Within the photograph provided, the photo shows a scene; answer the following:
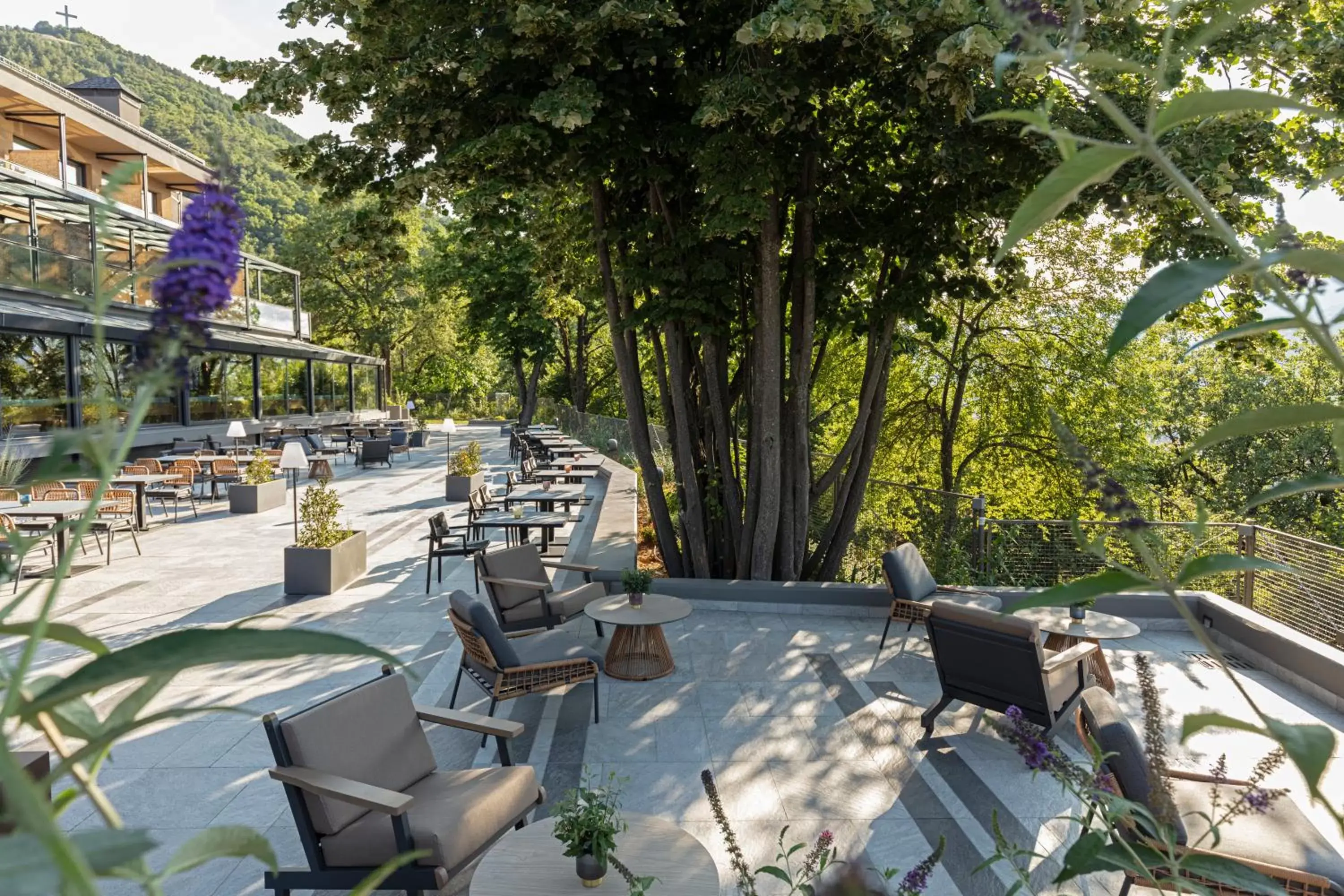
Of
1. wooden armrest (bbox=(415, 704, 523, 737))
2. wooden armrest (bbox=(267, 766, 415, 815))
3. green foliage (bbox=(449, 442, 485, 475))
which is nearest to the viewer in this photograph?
wooden armrest (bbox=(267, 766, 415, 815))

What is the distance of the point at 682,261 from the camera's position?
26.8 ft

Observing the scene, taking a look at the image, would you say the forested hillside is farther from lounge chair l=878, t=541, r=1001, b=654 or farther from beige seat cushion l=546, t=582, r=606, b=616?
lounge chair l=878, t=541, r=1001, b=654

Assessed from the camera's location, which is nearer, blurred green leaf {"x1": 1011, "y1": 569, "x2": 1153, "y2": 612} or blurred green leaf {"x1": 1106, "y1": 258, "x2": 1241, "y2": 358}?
blurred green leaf {"x1": 1106, "y1": 258, "x2": 1241, "y2": 358}

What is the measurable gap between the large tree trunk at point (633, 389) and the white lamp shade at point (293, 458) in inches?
181

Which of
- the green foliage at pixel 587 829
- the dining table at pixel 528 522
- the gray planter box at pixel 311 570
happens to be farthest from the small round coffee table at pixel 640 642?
the gray planter box at pixel 311 570

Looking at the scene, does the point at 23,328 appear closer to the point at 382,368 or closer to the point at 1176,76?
the point at 1176,76

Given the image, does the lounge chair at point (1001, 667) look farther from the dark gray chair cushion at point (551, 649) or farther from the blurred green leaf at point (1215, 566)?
the blurred green leaf at point (1215, 566)

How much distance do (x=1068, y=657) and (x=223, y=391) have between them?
26.5 m

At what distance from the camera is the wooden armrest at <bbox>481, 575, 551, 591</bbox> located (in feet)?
22.7

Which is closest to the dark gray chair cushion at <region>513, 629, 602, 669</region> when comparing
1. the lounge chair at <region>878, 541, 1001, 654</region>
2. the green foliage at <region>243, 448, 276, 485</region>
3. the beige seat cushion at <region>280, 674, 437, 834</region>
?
the beige seat cushion at <region>280, 674, 437, 834</region>

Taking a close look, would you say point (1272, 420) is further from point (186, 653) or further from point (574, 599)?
point (574, 599)

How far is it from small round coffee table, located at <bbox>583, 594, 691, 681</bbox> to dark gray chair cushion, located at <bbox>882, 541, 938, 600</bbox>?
2008 millimetres

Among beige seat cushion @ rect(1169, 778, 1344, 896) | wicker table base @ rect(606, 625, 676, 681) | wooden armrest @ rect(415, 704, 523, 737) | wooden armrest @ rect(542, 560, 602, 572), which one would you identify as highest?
wooden armrest @ rect(542, 560, 602, 572)

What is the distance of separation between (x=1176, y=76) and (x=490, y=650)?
4.74 meters
